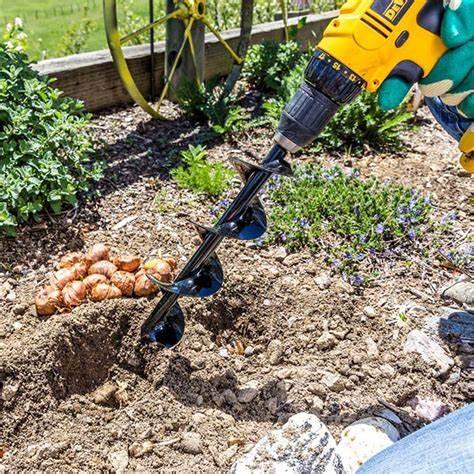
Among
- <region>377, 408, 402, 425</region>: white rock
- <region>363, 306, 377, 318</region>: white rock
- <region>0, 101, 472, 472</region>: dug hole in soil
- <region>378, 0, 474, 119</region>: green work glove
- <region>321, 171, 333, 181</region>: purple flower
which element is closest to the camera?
<region>378, 0, 474, 119</region>: green work glove

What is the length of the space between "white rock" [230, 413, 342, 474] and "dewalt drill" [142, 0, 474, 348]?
626 millimetres

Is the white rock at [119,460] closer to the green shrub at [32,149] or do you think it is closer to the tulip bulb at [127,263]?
the tulip bulb at [127,263]

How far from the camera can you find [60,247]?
106 inches

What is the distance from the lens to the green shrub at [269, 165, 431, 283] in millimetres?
2797

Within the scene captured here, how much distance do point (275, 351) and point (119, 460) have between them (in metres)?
0.70

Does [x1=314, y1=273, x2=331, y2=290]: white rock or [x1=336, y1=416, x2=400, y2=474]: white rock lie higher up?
[x1=336, y1=416, x2=400, y2=474]: white rock

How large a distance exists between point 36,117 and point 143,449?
61.3 inches

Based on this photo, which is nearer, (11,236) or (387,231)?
(11,236)

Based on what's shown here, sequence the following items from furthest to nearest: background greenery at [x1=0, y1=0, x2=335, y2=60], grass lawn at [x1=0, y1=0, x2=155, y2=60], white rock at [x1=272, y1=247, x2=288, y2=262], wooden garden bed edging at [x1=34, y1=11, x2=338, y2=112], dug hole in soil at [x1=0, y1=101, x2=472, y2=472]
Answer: grass lawn at [x1=0, y1=0, x2=155, y2=60]
background greenery at [x1=0, y1=0, x2=335, y2=60]
wooden garden bed edging at [x1=34, y1=11, x2=338, y2=112]
white rock at [x1=272, y1=247, x2=288, y2=262]
dug hole in soil at [x1=0, y1=101, x2=472, y2=472]

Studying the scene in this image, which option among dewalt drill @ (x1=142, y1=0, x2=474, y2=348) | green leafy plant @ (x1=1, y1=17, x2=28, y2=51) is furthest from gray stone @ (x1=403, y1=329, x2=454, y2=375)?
green leafy plant @ (x1=1, y1=17, x2=28, y2=51)

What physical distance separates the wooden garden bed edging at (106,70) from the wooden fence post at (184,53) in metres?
0.15

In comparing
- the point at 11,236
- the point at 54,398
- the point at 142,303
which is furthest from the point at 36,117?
the point at 54,398

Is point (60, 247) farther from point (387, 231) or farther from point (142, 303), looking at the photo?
point (387, 231)

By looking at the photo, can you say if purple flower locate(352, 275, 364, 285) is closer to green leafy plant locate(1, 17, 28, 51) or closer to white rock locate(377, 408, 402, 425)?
white rock locate(377, 408, 402, 425)
